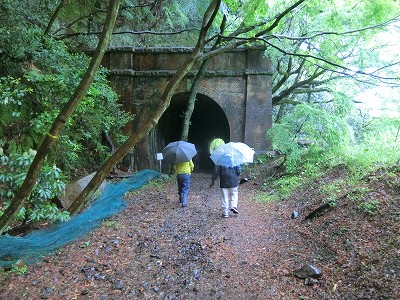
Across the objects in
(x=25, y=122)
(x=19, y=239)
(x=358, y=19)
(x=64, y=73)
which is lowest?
(x=19, y=239)

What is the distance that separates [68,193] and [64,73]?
A: 9.31 feet

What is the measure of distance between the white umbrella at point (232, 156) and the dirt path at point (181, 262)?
4.06 feet

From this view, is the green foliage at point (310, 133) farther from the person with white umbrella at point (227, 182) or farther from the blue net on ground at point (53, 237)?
the blue net on ground at point (53, 237)

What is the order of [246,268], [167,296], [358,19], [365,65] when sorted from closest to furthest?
[167,296] → [246,268] → [358,19] → [365,65]

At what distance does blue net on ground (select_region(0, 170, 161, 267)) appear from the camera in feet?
14.6

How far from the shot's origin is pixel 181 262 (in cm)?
489

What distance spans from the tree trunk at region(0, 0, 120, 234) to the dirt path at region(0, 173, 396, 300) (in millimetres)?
1052

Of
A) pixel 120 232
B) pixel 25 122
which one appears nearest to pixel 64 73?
pixel 25 122

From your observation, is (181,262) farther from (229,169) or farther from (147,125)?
(229,169)

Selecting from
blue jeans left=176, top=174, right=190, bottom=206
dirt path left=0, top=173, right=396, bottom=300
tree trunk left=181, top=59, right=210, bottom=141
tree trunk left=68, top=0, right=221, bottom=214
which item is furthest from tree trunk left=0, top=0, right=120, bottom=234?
tree trunk left=181, top=59, right=210, bottom=141

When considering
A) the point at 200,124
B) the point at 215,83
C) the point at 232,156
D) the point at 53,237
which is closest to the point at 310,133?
the point at 232,156

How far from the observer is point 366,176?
628cm

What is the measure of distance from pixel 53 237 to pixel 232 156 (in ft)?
13.2

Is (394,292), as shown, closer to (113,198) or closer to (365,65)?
(113,198)
